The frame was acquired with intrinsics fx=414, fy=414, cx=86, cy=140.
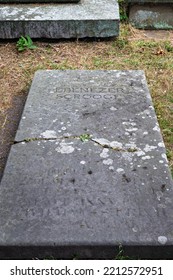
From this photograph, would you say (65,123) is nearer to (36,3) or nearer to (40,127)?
(40,127)

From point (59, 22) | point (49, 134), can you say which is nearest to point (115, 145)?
point (49, 134)

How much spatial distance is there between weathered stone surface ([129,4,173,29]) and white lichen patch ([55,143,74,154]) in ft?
8.45

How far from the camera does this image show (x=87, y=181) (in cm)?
203

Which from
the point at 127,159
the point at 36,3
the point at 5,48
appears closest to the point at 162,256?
the point at 127,159

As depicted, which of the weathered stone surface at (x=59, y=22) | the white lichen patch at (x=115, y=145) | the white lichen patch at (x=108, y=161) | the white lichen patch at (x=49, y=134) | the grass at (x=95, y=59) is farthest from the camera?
→ the weathered stone surface at (x=59, y=22)

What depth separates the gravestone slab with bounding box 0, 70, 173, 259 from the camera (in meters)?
1.74

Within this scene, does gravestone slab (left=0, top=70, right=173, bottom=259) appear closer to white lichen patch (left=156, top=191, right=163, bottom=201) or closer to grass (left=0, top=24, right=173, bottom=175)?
white lichen patch (left=156, top=191, right=163, bottom=201)

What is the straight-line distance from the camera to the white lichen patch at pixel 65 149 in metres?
2.23

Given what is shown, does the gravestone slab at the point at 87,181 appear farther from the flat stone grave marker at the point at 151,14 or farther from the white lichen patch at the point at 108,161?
the flat stone grave marker at the point at 151,14

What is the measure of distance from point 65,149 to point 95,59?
173 cm

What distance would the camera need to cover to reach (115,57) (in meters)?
3.83

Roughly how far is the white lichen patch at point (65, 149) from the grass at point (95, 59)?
3.27 ft

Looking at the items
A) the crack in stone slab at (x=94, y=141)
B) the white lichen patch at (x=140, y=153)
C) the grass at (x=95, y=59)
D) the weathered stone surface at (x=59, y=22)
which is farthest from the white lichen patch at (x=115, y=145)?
the weathered stone surface at (x=59, y=22)

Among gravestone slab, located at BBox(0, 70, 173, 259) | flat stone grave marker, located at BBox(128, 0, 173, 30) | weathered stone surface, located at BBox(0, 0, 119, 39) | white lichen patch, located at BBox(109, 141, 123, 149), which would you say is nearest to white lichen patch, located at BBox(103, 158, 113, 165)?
gravestone slab, located at BBox(0, 70, 173, 259)
